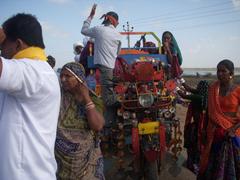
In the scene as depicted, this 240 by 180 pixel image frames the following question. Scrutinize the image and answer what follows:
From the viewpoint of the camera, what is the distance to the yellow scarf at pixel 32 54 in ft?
5.94

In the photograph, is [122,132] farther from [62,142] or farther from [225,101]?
[62,142]

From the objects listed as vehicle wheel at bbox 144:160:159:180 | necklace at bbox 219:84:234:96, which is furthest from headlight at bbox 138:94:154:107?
necklace at bbox 219:84:234:96

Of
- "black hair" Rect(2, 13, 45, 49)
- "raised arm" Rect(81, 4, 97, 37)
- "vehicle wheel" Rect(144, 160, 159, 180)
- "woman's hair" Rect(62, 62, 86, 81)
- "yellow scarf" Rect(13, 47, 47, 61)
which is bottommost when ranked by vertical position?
"vehicle wheel" Rect(144, 160, 159, 180)

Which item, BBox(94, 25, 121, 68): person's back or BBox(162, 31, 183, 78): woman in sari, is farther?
BBox(162, 31, 183, 78): woman in sari

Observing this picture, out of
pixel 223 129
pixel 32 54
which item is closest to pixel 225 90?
pixel 223 129

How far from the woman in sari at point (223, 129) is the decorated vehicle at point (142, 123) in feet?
1.37

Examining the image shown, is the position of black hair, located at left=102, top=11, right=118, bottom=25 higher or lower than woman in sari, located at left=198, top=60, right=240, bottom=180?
higher

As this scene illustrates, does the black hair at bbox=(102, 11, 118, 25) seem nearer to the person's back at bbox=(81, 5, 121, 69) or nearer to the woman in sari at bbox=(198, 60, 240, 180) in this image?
the person's back at bbox=(81, 5, 121, 69)

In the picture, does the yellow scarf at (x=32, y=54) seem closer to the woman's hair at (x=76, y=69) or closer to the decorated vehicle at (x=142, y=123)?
the woman's hair at (x=76, y=69)

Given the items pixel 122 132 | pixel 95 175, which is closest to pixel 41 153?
Answer: pixel 95 175

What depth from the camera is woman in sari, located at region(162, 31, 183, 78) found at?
614 centimetres

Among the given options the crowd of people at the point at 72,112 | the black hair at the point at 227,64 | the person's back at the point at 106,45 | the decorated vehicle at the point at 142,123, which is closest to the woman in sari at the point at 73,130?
the crowd of people at the point at 72,112

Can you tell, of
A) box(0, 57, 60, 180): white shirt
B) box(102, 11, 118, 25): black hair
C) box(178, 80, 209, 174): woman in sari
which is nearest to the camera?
box(0, 57, 60, 180): white shirt

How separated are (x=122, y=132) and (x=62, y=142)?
63.1 inches
